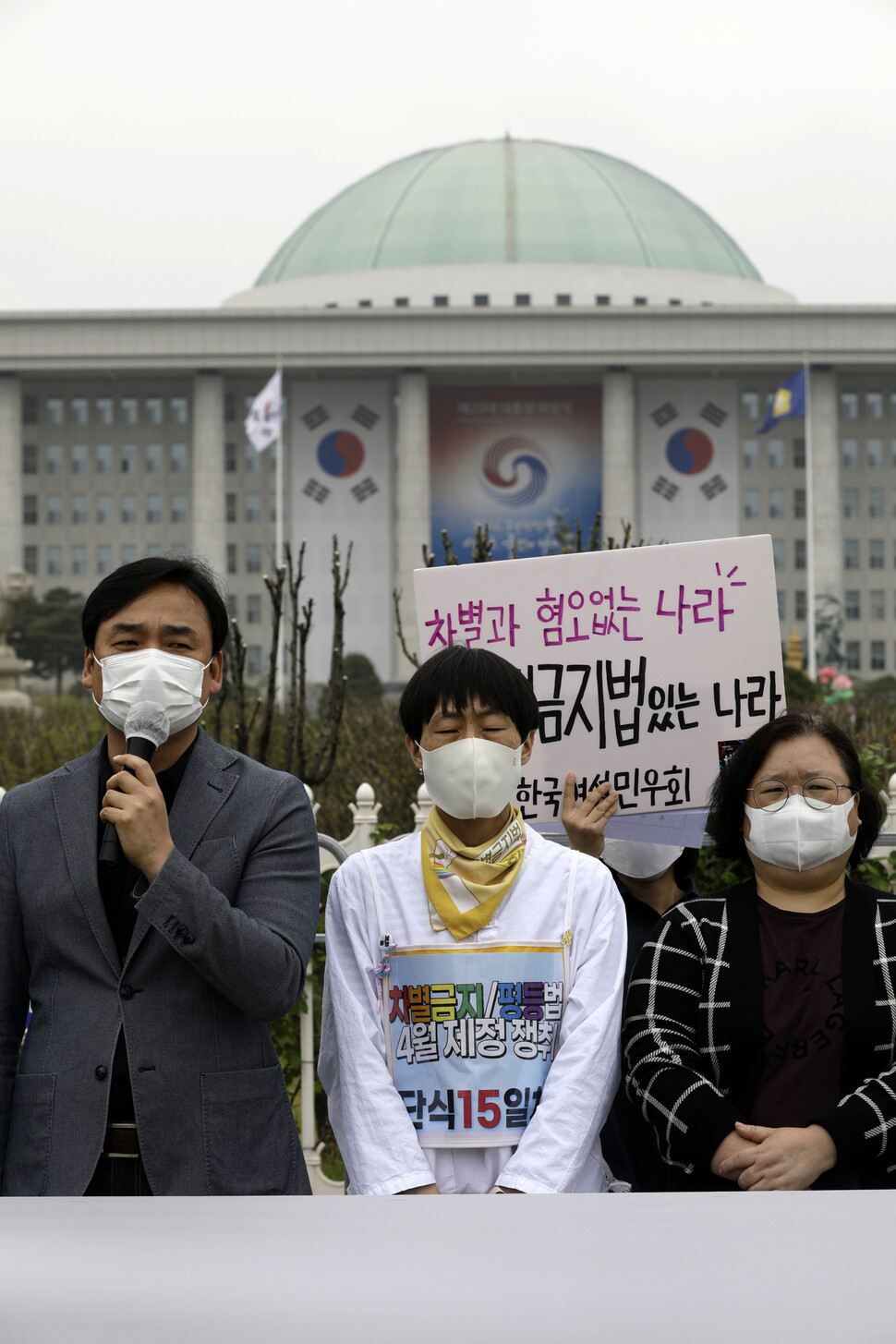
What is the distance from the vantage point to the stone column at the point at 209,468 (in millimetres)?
56406

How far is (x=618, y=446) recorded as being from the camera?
5553 cm

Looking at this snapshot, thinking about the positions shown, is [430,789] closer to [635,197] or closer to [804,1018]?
[804,1018]

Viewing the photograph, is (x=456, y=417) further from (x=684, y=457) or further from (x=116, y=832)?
(x=116, y=832)

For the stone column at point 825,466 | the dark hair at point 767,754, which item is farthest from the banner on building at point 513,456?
the dark hair at point 767,754

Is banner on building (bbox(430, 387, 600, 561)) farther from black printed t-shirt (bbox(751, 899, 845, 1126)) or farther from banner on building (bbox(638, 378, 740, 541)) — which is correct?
black printed t-shirt (bbox(751, 899, 845, 1126))

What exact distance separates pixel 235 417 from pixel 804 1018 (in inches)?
2275

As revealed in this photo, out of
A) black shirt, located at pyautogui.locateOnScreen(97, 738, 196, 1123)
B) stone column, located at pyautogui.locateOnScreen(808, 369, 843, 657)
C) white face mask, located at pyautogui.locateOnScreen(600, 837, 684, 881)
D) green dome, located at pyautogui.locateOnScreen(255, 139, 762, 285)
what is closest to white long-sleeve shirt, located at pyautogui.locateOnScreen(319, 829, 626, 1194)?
black shirt, located at pyautogui.locateOnScreen(97, 738, 196, 1123)

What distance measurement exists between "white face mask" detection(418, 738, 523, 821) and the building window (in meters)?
57.5

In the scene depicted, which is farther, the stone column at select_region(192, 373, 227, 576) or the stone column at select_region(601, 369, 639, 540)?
the stone column at select_region(192, 373, 227, 576)

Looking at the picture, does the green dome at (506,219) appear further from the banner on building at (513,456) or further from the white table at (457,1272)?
the white table at (457,1272)

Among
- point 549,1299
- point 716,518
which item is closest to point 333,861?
point 549,1299

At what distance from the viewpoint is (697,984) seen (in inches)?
98.3

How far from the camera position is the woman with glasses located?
2340 mm

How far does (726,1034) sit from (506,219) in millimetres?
64076
